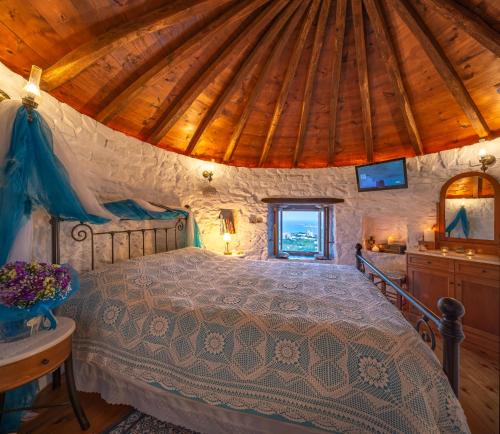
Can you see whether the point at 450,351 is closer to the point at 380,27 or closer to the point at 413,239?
the point at 380,27

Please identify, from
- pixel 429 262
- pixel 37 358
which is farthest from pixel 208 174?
pixel 429 262

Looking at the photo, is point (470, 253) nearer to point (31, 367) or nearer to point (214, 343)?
point (214, 343)

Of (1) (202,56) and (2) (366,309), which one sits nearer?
(2) (366,309)

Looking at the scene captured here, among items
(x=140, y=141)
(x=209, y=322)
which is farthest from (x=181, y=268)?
(x=140, y=141)

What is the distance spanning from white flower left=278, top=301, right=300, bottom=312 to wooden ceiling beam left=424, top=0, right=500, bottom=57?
314 centimetres

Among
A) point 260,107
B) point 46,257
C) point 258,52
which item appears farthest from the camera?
point 260,107

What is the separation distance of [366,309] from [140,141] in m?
3.72

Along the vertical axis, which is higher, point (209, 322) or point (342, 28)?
point (342, 28)

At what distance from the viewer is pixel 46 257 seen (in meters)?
2.14

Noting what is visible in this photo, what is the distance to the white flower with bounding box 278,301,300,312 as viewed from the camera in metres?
1.66

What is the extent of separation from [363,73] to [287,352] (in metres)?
3.61

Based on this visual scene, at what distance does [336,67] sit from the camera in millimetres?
3014

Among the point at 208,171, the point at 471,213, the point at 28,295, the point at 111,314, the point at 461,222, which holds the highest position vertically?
the point at 208,171

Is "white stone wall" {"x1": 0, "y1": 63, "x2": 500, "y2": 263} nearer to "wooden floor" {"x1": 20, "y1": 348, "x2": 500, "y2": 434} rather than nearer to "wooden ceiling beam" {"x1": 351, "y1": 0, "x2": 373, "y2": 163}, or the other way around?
"wooden ceiling beam" {"x1": 351, "y1": 0, "x2": 373, "y2": 163}
